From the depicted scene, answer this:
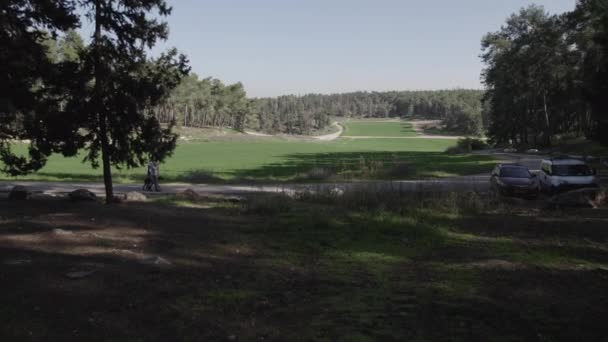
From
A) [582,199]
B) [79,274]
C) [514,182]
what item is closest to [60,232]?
[79,274]

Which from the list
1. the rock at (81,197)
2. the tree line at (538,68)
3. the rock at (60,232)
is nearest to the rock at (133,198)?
the rock at (81,197)

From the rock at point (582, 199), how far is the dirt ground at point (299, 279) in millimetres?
3728

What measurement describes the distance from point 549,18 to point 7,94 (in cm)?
6152

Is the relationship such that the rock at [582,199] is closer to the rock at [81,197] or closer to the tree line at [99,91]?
the tree line at [99,91]

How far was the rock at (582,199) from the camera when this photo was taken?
18250 millimetres

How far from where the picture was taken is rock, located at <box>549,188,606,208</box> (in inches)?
719

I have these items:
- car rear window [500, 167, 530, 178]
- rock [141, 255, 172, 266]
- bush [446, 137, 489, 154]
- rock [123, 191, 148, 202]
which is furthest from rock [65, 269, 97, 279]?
bush [446, 137, 489, 154]

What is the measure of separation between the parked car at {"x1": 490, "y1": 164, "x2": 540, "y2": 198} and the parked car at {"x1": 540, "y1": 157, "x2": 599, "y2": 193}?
0.77m

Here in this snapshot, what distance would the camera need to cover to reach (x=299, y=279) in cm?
865

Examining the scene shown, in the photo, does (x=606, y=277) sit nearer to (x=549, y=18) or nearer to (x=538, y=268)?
(x=538, y=268)

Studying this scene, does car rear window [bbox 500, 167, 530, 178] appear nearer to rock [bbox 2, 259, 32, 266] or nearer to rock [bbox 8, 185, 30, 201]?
rock [bbox 2, 259, 32, 266]

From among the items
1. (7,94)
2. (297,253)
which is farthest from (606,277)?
(7,94)

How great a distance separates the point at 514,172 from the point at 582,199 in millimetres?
5605

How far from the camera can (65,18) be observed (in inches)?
599
